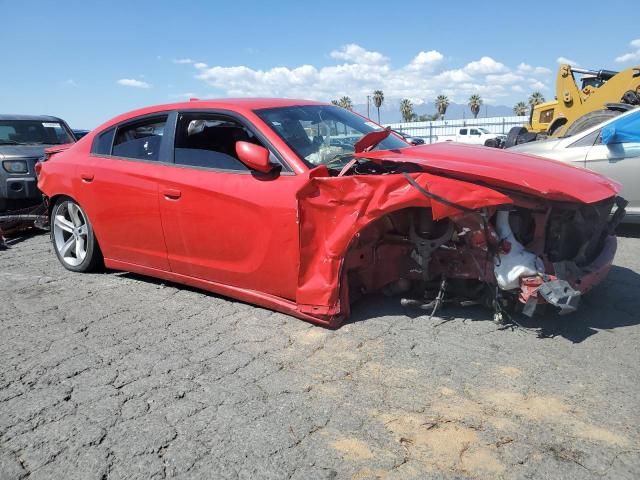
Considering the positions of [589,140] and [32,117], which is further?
[32,117]

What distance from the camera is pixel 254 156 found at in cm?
344

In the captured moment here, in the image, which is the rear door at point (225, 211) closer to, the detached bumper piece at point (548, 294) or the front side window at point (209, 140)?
the front side window at point (209, 140)

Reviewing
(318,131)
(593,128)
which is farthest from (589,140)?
(318,131)

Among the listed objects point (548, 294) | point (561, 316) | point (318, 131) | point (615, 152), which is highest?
point (318, 131)

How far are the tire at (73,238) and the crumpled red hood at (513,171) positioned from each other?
2.74m

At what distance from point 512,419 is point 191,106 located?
10.2 ft

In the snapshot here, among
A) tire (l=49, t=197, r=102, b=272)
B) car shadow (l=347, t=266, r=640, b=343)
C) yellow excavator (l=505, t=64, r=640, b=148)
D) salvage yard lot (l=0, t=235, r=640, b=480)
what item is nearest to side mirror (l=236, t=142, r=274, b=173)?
salvage yard lot (l=0, t=235, r=640, b=480)

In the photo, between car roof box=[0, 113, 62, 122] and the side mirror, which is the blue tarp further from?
car roof box=[0, 113, 62, 122]

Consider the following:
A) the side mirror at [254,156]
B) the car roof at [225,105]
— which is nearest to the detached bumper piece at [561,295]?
the side mirror at [254,156]

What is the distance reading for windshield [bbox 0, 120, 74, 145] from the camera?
8.17 meters

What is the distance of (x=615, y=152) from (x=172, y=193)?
15.8 ft

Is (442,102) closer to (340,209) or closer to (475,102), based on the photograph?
(475,102)

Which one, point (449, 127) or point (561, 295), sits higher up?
point (561, 295)

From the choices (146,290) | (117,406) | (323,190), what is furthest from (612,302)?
(146,290)
